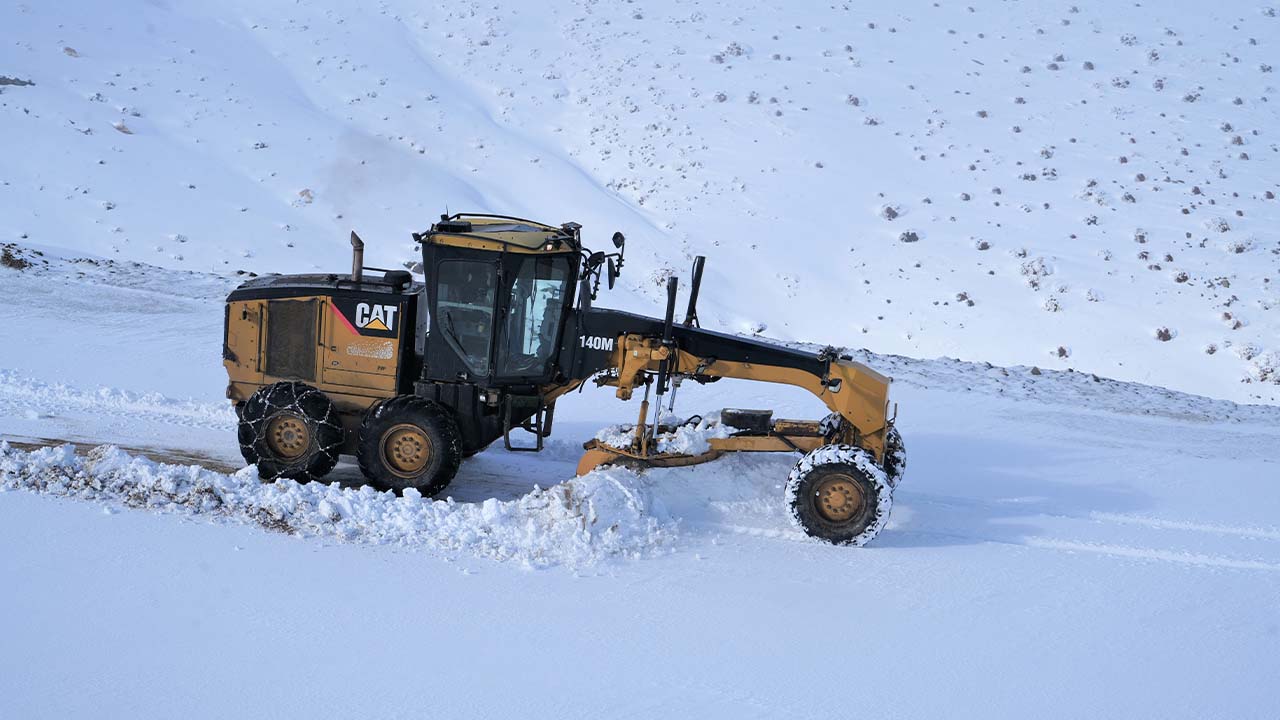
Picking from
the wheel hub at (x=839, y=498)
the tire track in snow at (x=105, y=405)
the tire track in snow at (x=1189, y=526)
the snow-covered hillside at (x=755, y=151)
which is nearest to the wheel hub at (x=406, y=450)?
the tire track in snow at (x=105, y=405)

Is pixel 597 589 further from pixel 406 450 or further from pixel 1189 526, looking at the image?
pixel 1189 526

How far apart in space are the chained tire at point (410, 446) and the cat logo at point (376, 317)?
0.63 m

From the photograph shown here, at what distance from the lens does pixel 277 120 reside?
1117 inches

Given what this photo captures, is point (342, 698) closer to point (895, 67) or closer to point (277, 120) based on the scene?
point (277, 120)

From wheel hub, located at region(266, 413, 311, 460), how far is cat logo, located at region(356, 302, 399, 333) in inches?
35.3

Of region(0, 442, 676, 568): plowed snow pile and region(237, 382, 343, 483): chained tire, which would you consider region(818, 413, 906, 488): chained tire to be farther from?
region(237, 382, 343, 483): chained tire

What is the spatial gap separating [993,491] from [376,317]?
5543mm

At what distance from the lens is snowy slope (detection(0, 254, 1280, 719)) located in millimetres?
5352

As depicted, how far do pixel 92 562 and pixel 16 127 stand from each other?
2258 cm

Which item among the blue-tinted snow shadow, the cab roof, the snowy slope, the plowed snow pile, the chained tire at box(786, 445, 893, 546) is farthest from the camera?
the blue-tinted snow shadow

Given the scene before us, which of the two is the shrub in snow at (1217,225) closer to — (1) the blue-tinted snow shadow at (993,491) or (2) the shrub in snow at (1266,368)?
(2) the shrub in snow at (1266,368)

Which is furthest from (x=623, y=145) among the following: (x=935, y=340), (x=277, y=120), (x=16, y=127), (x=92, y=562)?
(x=92, y=562)

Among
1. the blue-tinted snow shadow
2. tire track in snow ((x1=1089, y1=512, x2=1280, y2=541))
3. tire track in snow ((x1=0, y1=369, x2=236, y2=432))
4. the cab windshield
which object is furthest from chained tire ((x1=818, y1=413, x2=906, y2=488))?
tire track in snow ((x1=0, y1=369, x2=236, y2=432))

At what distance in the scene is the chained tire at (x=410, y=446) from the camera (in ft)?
26.5
